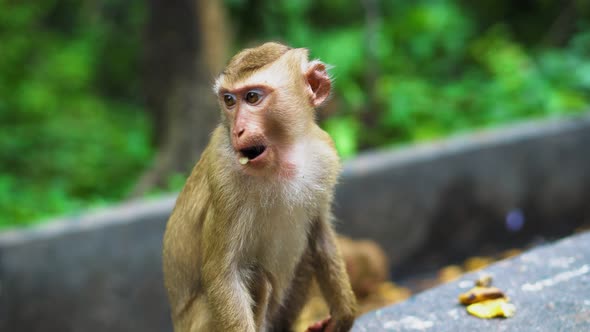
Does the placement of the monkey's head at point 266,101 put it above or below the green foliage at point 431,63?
above

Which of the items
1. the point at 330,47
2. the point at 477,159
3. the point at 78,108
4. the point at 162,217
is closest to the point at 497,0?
the point at 330,47

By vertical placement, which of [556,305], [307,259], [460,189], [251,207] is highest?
[251,207]

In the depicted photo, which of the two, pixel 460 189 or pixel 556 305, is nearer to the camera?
pixel 556 305

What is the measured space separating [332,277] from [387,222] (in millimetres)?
2906

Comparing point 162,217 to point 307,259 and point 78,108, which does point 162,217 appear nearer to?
point 307,259

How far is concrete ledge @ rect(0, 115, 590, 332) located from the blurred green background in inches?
40.0

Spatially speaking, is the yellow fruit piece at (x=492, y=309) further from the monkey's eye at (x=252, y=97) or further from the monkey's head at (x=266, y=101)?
the monkey's eye at (x=252, y=97)

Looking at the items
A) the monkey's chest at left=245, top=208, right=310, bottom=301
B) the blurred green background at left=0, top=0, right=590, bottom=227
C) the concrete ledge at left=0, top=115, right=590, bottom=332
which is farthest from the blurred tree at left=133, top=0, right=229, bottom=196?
the monkey's chest at left=245, top=208, right=310, bottom=301

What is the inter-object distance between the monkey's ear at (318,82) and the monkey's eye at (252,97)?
10.4 inches

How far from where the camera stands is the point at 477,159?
577 centimetres

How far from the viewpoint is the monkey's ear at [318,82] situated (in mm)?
2482

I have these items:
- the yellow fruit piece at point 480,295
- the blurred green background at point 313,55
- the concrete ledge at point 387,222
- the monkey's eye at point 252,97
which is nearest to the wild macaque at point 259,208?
the monkey's eye at point 252,97

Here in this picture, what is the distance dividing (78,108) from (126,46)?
9.44 feet

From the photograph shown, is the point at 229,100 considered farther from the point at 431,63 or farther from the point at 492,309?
the point at 431,63
